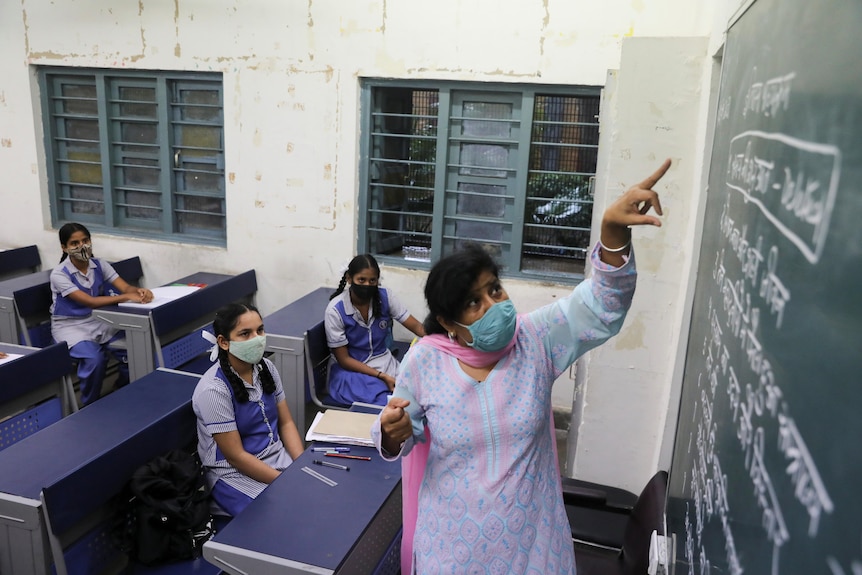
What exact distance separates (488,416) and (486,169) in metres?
3.28

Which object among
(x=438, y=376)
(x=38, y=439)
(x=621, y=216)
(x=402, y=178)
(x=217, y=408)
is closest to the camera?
(x=621, y=216)

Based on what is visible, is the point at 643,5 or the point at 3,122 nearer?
the point at 643,5

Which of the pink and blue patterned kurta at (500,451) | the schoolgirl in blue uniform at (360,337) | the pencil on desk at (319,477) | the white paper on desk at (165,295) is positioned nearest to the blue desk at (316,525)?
the pencil on desk at (319,477)

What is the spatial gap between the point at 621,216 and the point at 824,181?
60 cm

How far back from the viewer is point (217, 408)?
241cm

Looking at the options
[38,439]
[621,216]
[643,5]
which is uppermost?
[643,5]

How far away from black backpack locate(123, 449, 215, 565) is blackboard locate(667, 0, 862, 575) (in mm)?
1700

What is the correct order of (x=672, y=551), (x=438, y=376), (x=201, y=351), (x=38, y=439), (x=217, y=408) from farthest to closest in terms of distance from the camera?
(x=201, y=351) < (x=217, y=408) < (x=38, y=439) < (x=438, y=376) < (x=672, y=551)

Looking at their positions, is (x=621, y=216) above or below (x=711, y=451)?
above

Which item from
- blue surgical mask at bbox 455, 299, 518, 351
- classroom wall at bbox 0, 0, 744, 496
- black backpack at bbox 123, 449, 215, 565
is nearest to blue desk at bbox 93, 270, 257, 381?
classroom wall at bbox 0, 0, 744, 496

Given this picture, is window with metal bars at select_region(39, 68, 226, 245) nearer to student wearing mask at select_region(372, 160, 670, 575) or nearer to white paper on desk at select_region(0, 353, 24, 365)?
white paper on desk at select_region(0, 353, 24, 365)

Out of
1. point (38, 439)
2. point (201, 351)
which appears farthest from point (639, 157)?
point (201, 351)

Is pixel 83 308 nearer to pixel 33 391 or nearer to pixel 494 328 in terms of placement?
pixel 33 391

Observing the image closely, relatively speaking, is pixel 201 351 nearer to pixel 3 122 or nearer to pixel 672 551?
pixel 3 122
